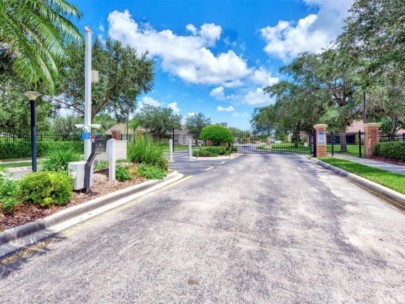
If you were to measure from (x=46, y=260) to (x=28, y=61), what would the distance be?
4.39 meters

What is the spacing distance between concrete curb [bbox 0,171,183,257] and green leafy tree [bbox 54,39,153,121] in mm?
19605

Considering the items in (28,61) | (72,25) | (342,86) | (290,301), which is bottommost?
(290,301)

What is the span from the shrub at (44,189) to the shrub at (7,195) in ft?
0.57

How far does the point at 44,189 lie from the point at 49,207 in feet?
1.07

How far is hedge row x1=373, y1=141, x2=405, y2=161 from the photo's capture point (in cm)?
1366

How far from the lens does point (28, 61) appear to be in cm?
559

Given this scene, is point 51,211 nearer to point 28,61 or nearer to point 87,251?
point 87,251

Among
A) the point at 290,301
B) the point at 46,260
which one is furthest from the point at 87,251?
the point at 290,301

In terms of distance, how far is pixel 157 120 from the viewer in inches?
1922

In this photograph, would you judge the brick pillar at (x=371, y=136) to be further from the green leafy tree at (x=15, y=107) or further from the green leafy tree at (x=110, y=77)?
the green leafy tree at (x=15, y=107)

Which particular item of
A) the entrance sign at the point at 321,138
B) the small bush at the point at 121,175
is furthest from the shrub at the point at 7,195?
the entrance sign at the point at 321,138

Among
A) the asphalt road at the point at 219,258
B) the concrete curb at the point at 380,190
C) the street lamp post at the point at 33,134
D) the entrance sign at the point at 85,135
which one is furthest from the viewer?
the street lamp post at the point at 33,134

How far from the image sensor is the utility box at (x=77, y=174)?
5688 mm

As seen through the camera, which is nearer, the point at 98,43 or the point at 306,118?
the point at 98,43
